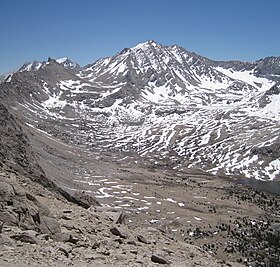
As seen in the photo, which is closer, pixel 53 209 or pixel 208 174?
pixel 53 209

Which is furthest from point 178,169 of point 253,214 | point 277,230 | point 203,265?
point 203,265

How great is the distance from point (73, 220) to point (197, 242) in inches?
1896

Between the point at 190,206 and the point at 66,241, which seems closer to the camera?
the point at 66,241

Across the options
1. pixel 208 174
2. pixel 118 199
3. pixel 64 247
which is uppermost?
pixel 208 174

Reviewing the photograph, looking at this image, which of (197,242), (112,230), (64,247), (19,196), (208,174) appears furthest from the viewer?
(208,174)

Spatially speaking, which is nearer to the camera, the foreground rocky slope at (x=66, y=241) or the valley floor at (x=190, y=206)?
the foreground rocky slope at (x=66, y=241)

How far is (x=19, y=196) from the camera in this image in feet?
63.2

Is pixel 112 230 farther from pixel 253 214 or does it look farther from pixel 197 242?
pixel 253 214

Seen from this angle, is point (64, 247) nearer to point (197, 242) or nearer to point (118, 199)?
point (197, 242)

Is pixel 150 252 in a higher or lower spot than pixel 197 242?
higher

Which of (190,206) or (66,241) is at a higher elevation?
(66,241)

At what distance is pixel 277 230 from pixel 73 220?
66.9 metres

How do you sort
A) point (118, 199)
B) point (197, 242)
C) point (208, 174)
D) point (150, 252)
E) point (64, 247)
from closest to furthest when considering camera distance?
point (64, 247) → point (150, 252) → point (197, 242) → point (118, 199) → point (208, 174)

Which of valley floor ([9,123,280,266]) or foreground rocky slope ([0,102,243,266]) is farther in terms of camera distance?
valley floor ([9,123,280,266])
